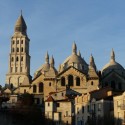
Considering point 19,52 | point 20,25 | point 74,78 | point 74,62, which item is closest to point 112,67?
point 74,62

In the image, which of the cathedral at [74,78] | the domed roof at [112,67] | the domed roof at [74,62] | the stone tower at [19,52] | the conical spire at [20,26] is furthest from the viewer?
the stone tower at [19,52]

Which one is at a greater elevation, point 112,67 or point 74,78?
point 112,67

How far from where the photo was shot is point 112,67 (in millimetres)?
111812

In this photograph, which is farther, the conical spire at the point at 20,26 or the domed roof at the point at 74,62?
the conical spire at the point at 20,26

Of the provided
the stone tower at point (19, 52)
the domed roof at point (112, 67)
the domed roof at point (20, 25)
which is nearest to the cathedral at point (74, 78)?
the domed roof at point (112, 67)

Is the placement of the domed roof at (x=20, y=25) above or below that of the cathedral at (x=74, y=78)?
above

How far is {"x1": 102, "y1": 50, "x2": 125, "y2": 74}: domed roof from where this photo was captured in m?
111

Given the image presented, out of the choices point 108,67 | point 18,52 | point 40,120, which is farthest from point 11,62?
point 40,120

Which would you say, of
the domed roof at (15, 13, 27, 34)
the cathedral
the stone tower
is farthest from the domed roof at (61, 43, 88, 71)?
the domed roof at (15, 13, 27, 34)

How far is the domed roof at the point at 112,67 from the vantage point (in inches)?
4375

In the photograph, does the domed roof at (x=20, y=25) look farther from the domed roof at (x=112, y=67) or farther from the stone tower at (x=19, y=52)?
the domed roof at (x=112, y=67)

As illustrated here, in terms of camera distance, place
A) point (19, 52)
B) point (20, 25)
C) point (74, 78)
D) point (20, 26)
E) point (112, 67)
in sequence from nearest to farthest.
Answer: point (74, 78), point (112, 67), point (20, 25), point (20, 26), point (19, 52)

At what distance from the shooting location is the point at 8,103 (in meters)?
103

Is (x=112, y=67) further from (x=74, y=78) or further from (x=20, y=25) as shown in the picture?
(x=20, y=25)
